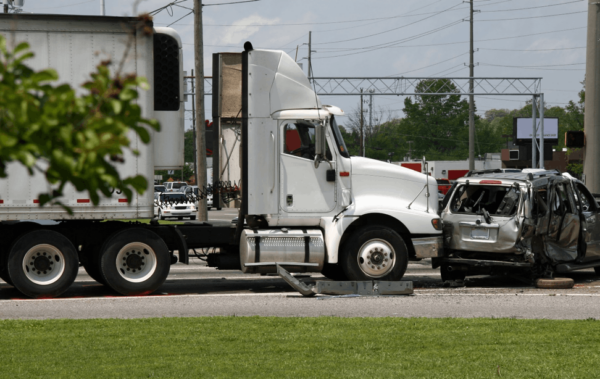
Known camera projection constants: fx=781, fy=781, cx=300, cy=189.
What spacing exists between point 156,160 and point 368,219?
3.44m

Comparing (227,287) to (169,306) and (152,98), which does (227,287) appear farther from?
(152,98)

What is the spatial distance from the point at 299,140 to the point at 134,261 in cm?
309

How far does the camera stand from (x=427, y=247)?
12.3m

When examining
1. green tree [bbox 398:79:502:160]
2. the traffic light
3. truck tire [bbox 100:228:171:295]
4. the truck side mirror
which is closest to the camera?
truck tire [bbox 100:228:171:295]

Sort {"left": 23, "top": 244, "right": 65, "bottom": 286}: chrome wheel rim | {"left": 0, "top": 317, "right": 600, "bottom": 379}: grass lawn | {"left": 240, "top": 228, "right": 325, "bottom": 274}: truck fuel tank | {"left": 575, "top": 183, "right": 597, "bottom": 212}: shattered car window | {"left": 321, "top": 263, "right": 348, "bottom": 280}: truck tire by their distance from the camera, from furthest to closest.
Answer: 1. {"left": 575, "top": 183, "right": 597, "bottom": 212}: shattered car window
2. {"left": 321, "top": 263, "right": 348, "bottom": 280}: truck tire
3. {"left": 240, "top": 228, "right": 325, "bottom": 274}: truck fuel tank
4. {"left": 23, "top": 244, "right": 65, "bottom": 286}: chrome wheel rim
5. {"left": 0, "top": 317, "right": 600, "bottom": 379}: grass lawn

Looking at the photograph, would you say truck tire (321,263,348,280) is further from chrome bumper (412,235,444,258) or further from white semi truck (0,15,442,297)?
chrome bumper (412,235,444,258)

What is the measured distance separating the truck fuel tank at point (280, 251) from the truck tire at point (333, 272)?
127 cm

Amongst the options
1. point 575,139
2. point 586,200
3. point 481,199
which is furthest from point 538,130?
point 481,199

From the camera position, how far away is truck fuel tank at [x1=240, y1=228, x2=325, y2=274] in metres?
11.7

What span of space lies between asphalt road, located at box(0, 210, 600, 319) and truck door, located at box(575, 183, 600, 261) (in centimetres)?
57

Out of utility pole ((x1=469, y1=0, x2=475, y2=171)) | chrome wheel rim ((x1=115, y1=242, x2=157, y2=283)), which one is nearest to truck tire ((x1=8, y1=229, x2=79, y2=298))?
chrome wheel rim ((x1=115, y1=242, x2=157, y2=283))

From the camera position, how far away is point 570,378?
624 centimetres

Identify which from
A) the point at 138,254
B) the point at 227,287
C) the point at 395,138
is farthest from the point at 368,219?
the point at 395,138

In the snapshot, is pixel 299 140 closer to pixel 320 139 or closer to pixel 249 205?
pixel 320 139
